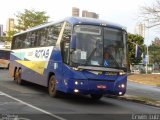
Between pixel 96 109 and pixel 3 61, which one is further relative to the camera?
pixel 3 61

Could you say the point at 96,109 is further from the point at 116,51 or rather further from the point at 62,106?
the point at 116,51

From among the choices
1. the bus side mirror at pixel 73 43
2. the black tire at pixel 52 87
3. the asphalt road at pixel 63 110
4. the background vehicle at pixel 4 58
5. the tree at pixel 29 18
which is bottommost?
the asphalt road at pixel 63 110

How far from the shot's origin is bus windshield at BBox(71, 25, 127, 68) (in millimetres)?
17078

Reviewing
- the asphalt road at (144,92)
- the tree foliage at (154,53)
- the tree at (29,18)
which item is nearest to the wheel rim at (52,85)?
the asphalt road at (144,92)

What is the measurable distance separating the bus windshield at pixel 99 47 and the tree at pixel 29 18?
207 feet

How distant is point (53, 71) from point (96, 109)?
3.88m

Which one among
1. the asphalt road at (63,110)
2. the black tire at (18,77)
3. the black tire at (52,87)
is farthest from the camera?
the black tire at (18,77)

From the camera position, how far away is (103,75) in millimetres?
17141

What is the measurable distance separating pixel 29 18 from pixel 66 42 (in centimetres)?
6461

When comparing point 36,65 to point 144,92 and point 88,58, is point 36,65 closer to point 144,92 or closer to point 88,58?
point 88,58

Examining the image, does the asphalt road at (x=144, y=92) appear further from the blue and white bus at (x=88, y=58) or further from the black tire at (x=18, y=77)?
the black tire at (x=18, y=77)

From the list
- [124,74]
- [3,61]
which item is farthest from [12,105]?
[3,61]

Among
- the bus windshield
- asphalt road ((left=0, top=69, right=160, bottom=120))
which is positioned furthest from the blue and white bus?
asphalt road ((left=0, top=69, right=160, bottom=120))

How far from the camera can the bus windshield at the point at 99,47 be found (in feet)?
56.0
